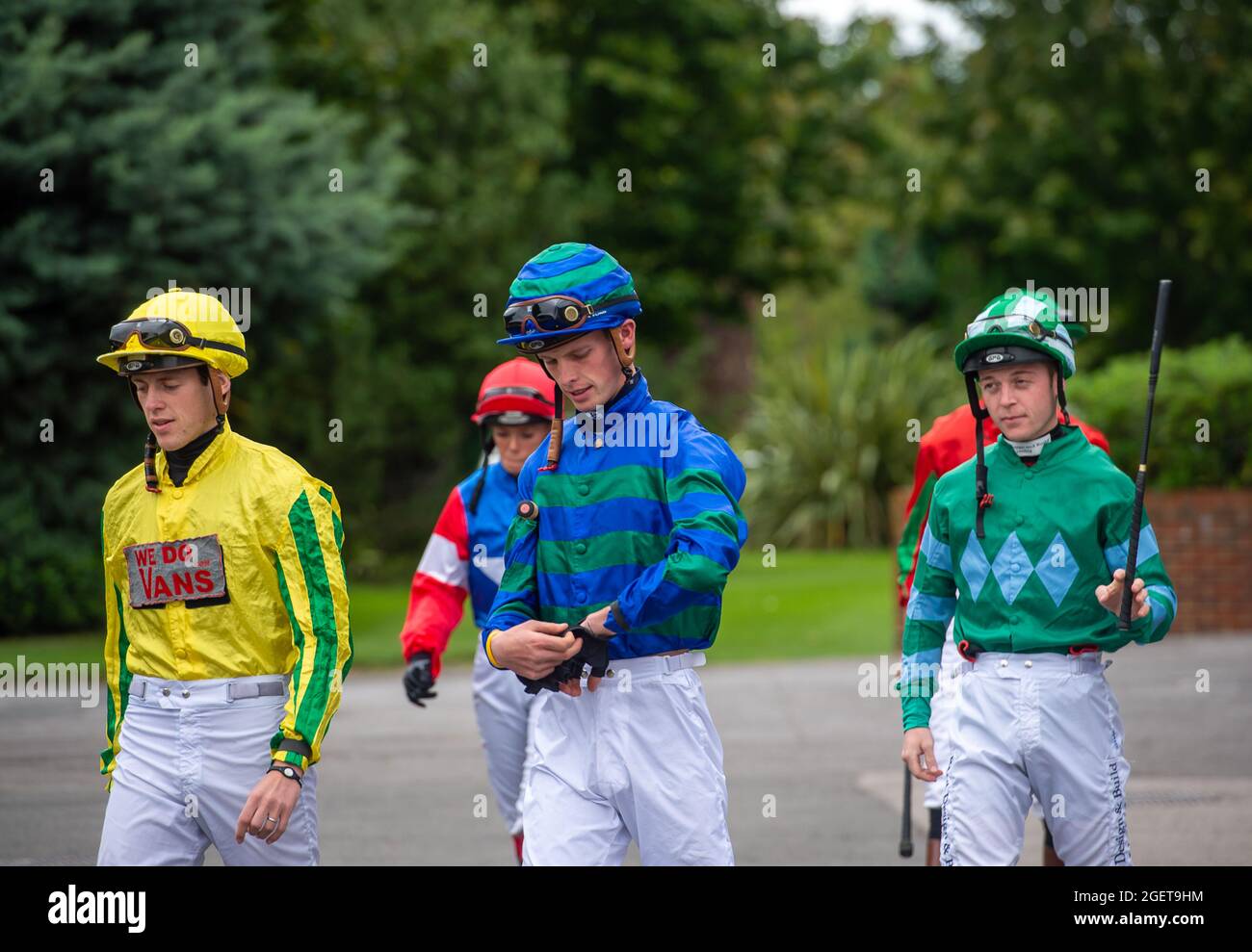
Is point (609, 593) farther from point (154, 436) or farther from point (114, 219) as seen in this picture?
point (114, 219)

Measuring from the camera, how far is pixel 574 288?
409 cm

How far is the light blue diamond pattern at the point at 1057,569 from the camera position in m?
4.48

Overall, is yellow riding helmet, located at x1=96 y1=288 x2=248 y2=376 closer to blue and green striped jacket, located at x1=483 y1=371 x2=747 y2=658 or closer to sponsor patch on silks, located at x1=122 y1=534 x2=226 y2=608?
sponsor patch on silks, located at x1=122 y1=534 x2=226 y2=608

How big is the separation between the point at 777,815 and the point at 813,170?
2644cm

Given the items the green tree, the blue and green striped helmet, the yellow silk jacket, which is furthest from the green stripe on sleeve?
the green tree

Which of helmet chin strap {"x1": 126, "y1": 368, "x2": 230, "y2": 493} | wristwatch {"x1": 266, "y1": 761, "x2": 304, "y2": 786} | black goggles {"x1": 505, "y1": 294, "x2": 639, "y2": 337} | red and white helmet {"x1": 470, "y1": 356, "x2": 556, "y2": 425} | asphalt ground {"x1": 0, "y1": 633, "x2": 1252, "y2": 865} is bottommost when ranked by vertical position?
asphalt ground {"x1": 0, "y1": 633, "x2": 1252, "y2": 865}

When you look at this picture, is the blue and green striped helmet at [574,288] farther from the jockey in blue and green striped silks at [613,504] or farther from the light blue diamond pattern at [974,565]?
the light blue diamond pattern at [974,565]

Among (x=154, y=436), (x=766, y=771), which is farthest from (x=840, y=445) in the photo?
(x=154, y=436)

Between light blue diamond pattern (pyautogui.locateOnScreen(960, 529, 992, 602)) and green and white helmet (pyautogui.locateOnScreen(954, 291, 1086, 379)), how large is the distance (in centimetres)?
48

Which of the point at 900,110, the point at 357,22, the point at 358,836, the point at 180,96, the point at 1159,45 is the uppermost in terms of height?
the point at 900,110

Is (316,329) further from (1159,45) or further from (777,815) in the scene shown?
(1159,45)

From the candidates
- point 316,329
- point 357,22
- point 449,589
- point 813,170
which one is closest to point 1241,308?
point 813,170

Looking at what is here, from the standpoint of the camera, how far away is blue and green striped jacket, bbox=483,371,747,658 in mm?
3967

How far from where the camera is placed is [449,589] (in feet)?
21.5
